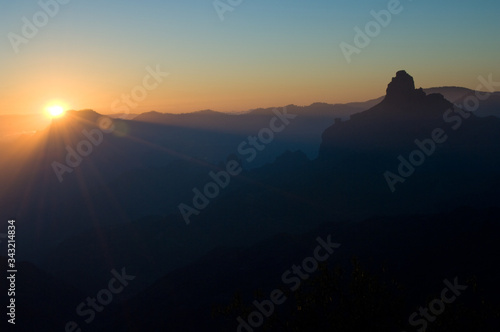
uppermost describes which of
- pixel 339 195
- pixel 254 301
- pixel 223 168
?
pixel 223 168

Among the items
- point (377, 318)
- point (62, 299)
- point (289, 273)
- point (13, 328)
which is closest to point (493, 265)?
point (289, 273)

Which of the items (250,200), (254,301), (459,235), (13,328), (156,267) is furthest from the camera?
(250,200)

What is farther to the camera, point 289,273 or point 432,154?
point 432,154

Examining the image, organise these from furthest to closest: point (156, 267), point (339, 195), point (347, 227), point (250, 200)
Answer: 1. point (250, 200)
2. point (339, 195)
3. point (156, 267)
4. point (347, 227)

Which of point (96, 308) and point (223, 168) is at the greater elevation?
point (223, 168)

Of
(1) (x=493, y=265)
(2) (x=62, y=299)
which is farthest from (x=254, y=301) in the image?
(2) (x=62, y=299)

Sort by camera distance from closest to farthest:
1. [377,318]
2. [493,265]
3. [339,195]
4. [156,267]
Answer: [377,318] → [493,265] → [156,267] → [339,195]

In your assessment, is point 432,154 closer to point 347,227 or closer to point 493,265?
point 347,227

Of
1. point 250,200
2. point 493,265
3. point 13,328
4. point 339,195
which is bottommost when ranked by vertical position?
point 493,265

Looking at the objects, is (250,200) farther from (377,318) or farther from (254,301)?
(377,318)
